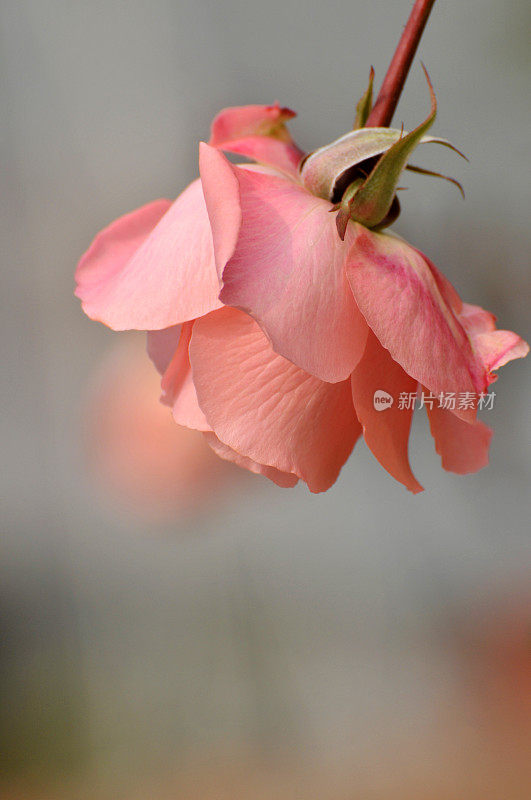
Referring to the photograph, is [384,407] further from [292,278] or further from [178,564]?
[178,564]

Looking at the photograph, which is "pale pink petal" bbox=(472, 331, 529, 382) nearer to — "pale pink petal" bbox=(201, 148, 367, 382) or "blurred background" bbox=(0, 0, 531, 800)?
"pale pink petal" bbox=(201, 148, 367, 382)

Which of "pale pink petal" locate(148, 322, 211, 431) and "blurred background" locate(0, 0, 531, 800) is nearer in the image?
"pale pink petal" locate(148, 322, 211, 431)

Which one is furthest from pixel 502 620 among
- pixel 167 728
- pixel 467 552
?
pixel 167 728

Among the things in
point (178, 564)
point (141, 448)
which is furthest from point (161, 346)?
point (178, 564)

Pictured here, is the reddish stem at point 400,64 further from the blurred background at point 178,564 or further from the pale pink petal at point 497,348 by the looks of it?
the blurred background at point 178,564

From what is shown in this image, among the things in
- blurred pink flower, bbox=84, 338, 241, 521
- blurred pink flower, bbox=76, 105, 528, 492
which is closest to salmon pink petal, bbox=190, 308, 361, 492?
blurred pink flower, bbox=76, 105, 528, 492

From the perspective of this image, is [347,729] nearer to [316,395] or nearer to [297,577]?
[297,577]

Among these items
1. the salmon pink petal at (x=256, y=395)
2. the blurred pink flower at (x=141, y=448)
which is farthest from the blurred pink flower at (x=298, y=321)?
the blurred pink flower at (x=141, y=448)

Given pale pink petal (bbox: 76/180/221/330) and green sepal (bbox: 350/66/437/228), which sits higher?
green sepal (bbox: 350/66/437/228)
